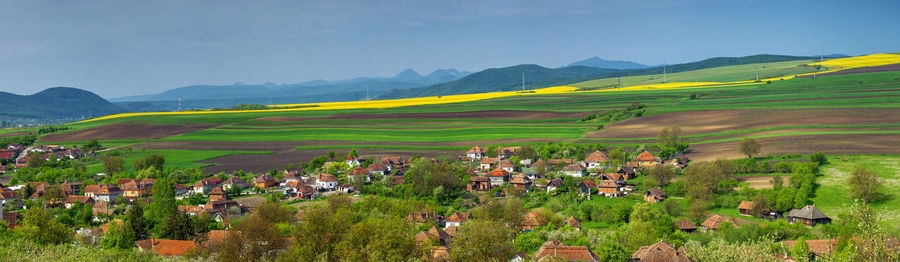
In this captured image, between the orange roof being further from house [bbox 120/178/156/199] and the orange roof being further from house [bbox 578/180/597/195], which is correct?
house [bbox 120/178/156/199]

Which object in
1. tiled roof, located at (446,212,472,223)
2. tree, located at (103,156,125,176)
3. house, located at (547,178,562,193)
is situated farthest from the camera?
tree, located at (103,156,125,176)

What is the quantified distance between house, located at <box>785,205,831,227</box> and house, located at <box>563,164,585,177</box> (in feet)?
77.2

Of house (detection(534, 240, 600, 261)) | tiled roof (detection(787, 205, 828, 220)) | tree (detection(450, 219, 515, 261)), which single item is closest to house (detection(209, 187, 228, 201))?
house (detection(534, 240, 600, 261))

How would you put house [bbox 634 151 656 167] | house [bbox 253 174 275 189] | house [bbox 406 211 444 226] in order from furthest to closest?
house [bbox 634 151 656 167] < house [bbox 253 174 275 189] < house [bbox 406 211 444 226]

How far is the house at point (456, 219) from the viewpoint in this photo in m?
47.9

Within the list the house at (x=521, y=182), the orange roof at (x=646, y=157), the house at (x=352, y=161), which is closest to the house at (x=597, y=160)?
the orange roof at (x=646, y=157)

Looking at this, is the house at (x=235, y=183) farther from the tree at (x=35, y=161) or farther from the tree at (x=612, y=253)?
the tree at (x=612, y=253)

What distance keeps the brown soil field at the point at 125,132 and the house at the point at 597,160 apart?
7594cm

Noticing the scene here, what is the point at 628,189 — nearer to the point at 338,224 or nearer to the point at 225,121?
the point at 338,224

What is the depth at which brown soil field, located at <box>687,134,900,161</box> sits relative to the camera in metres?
63.2

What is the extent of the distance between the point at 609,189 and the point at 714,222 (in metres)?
14.5

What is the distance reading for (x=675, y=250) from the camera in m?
33.6

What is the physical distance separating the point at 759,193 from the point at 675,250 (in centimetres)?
1874

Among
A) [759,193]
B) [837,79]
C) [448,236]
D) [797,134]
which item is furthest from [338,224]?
[837,79]
